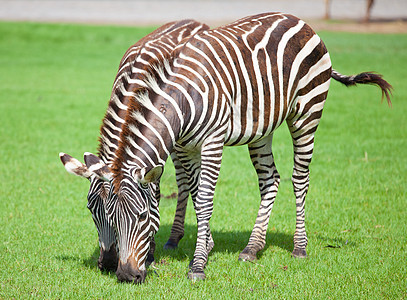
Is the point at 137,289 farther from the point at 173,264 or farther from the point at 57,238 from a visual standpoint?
the point at 57,238

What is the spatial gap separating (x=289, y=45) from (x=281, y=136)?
667cm

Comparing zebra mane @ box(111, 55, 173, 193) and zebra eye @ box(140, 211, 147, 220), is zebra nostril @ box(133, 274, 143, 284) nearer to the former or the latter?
zebra eye @ box(140, 211, 147, 220)

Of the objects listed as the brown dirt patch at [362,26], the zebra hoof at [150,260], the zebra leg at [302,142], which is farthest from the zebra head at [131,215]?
the brown dirt patch at [362,26]

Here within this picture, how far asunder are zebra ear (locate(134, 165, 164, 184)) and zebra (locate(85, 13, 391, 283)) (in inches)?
0.4

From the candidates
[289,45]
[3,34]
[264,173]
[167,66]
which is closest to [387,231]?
[264,173]

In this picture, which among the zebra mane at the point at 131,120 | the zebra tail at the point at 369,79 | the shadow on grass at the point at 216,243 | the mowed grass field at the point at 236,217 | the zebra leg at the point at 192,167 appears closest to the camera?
the zebra mane at the point at 131,120

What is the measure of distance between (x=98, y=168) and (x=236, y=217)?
3.27m

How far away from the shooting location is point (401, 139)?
11617 millimetres

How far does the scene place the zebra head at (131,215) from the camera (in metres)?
4.56

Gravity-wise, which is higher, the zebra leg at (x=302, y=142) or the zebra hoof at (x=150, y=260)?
the zebra leg at (x=302, y=142)

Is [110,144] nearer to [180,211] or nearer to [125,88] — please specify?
[125,88]

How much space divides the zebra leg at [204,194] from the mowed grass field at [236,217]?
0.16 meters

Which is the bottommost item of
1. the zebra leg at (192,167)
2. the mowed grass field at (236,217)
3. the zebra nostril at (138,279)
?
the mowed grass field at (236,217)

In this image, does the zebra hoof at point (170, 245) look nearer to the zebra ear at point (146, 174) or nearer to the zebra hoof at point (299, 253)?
the zebra hoof at point (299, 253)
